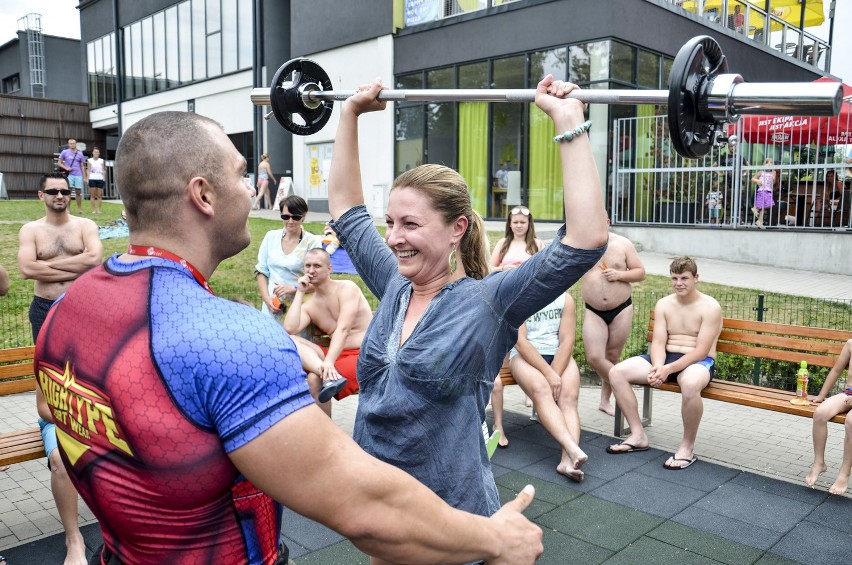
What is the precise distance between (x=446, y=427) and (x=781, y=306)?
836 centimetres

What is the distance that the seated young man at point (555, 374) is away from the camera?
207 inches

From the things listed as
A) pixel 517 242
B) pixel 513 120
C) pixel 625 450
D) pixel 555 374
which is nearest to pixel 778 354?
pixel 625 450

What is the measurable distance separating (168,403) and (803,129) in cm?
1421

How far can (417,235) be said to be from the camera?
2.27 metres

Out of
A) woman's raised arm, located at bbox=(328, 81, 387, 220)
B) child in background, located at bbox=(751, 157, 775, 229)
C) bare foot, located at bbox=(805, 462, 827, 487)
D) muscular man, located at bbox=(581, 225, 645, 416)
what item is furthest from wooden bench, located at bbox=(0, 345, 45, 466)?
child in background, located at bbox=(751, 157, 775, 229)

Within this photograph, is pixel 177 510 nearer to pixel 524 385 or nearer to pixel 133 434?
pixel 133 434

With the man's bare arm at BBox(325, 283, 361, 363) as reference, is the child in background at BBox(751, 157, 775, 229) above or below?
above

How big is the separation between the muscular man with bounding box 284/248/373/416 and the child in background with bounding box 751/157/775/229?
1045cm

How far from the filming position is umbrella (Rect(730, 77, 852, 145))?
1270cm

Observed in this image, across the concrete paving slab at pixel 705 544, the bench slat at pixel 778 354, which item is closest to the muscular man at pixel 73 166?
the bench slat at pixel 778 354

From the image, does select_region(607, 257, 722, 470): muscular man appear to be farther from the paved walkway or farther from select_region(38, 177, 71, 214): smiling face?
select_region(38, 177, 71, 214): smiling face

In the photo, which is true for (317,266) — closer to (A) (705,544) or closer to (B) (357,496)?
(A) (705,544)

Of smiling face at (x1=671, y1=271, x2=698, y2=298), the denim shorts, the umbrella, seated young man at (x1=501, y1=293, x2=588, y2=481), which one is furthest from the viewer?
the umbrella

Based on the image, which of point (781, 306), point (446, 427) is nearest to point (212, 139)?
point (446, 427)
